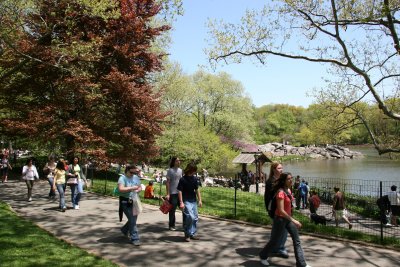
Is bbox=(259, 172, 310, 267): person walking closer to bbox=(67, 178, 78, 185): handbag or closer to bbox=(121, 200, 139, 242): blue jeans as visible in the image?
bbox=(121, 200, 139, 242): blue jeans

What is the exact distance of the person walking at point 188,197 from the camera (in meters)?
8.59

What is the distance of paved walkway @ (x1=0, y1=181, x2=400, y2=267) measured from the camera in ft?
24.4

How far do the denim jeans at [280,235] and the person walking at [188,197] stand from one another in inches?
79.7

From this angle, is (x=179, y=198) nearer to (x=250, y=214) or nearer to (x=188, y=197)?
(x=188, y=197)

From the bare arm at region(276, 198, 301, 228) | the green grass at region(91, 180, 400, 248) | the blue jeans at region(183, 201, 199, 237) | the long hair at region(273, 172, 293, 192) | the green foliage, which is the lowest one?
the green grass at region(91, 180, 400, 248)

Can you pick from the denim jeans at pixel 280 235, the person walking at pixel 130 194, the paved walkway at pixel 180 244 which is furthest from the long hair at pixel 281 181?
the person walking at pixel 130 194

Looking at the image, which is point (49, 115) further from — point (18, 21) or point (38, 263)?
point (38, 263)

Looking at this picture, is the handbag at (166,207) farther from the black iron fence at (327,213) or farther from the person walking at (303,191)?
the person walking at (303,191)

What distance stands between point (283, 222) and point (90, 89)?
1289cm

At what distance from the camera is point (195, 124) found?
42.1 m

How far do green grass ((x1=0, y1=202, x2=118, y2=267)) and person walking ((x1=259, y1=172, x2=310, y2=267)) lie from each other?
289 centimetres

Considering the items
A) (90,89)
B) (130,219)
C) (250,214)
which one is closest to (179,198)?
(130,219)

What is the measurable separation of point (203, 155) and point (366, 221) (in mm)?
23896

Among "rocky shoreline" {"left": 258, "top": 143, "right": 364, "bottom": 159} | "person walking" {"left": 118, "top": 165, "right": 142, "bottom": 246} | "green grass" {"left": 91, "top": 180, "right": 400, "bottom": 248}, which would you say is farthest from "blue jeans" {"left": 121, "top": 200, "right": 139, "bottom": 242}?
"rocky shoreline" {"left": 258, "top": 143, "right": 364, "bottom": 159}
